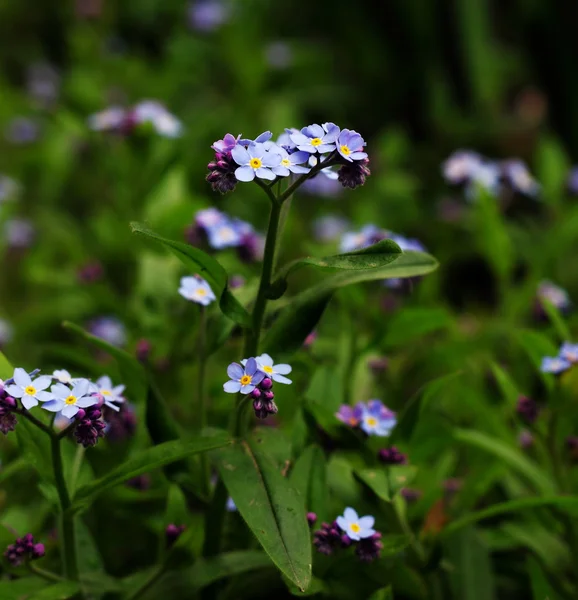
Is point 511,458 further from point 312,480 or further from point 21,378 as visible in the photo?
point 21,378

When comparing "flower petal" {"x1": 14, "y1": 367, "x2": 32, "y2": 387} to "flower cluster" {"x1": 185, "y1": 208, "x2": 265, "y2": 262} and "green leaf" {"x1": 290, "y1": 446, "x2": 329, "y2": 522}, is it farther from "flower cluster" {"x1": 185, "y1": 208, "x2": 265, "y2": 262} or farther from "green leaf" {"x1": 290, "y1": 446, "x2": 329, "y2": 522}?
"flower cluster" {"x1": 185, "y1": 208, "x2": 265, "y2": 262}

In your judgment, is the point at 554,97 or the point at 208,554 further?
the point at 554,97

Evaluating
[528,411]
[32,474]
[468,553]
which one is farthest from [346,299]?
[32,474]

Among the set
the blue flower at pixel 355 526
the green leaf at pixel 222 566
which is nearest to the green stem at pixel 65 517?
the green leaf at pixel 222 566

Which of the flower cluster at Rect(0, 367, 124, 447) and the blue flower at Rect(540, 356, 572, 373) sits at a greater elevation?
the flower cluster at Rect(0, 367, 124, 447)

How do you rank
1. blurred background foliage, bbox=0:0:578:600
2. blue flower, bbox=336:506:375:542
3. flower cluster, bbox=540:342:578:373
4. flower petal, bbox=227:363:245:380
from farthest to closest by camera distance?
blurred background foliage, bbox=0:0:578:600 < flower cluster, bbox=540:342:578:373 < blue flower, bbox=336:506:375:542 < flower petal, bbox=227:363:245:380

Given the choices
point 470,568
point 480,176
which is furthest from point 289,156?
point 480,176

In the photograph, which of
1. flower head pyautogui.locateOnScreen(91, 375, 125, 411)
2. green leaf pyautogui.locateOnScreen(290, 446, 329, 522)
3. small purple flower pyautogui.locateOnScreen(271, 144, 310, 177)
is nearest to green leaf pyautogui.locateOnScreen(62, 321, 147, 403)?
flower head pyautogui.locateOnScreen(91, 375, 125, 411)

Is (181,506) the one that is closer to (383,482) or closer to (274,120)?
(383,482)
